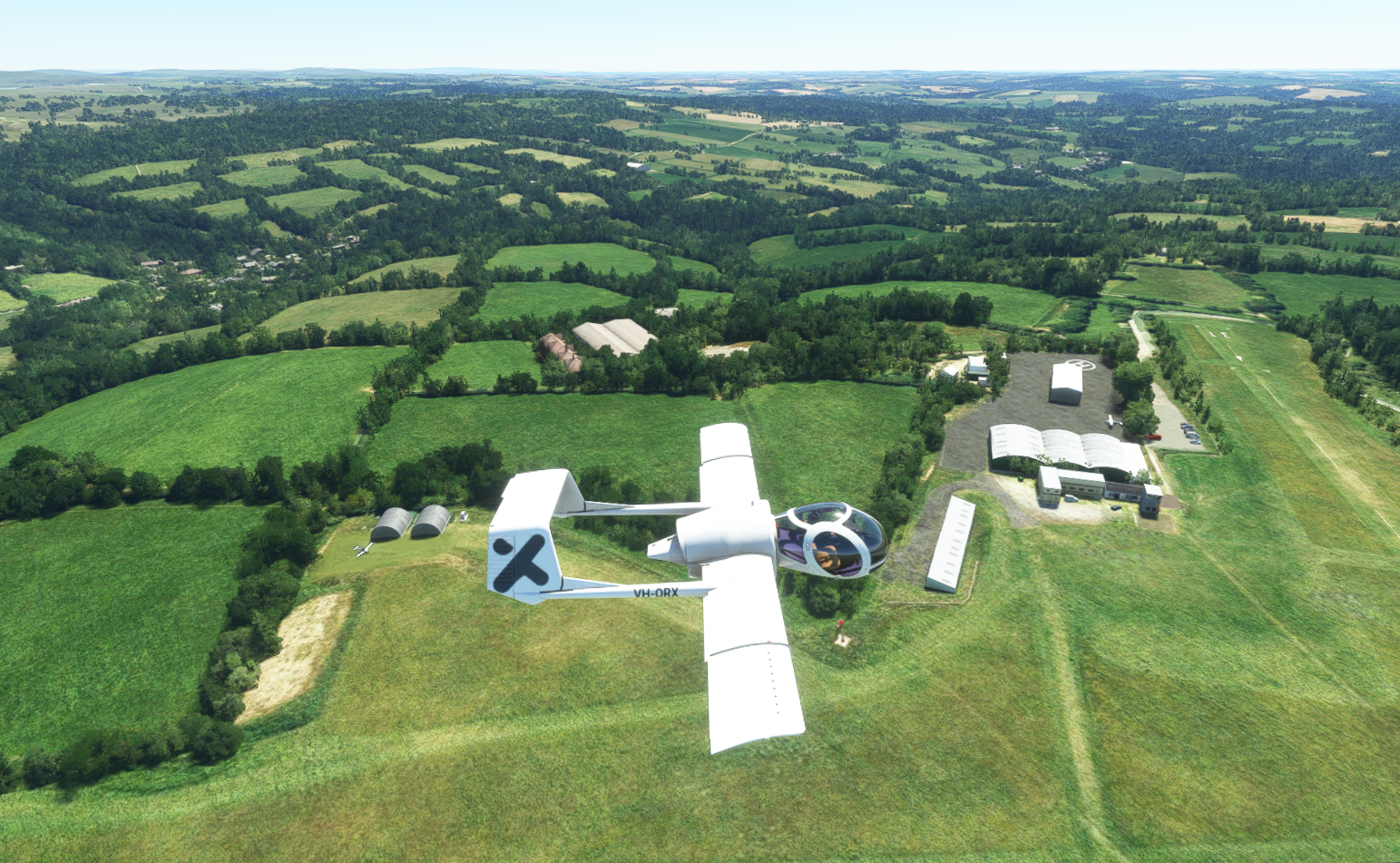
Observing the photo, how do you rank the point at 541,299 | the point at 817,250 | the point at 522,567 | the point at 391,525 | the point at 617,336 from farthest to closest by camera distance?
the point at 817,250 → the point at 541,299 → the point at 617,336 → the point at 391,525 → the point at 522,567

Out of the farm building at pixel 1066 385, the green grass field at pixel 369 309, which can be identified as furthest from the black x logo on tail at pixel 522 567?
the green grass field at pixel 369 309

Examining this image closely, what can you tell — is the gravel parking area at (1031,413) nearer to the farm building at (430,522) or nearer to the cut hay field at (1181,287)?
the cut hay field at (1181,287)

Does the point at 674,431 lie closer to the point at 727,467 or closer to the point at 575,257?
the point at 727,467

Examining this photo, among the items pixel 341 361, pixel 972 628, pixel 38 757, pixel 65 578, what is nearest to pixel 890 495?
pixel 972 628

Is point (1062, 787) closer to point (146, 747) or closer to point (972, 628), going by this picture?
point (972, 628)

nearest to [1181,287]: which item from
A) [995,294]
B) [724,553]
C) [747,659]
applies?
[995,294]

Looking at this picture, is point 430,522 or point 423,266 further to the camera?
point 423,266
